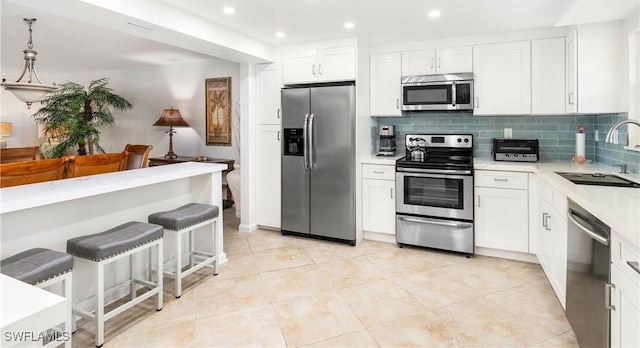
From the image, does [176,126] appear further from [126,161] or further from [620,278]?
[620,278]

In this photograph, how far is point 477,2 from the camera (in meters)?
2.78

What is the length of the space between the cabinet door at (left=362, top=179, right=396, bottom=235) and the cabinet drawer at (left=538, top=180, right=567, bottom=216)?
54.6 inches

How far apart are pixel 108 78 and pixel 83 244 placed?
5889 mm

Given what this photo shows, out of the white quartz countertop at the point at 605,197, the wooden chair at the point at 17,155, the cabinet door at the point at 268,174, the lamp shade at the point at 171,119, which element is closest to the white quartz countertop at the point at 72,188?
the cabinet door at the point at 268,174

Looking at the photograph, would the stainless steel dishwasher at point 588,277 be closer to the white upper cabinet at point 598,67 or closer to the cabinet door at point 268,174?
the white upper cabinet at point 598,67

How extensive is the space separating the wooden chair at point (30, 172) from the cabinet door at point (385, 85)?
122 inches

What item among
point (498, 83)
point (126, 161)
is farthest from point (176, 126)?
point (498, 83)

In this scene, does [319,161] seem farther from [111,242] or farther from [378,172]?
[111,242]

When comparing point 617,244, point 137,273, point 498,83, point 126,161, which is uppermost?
point 498,83

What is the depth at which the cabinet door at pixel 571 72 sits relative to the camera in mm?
3015

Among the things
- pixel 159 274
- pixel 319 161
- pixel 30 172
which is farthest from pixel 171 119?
pixel 159 274

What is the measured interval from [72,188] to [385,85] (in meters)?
3.15

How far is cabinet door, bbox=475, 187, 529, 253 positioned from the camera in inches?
132

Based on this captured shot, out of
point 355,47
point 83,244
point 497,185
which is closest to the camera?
point 83,244
